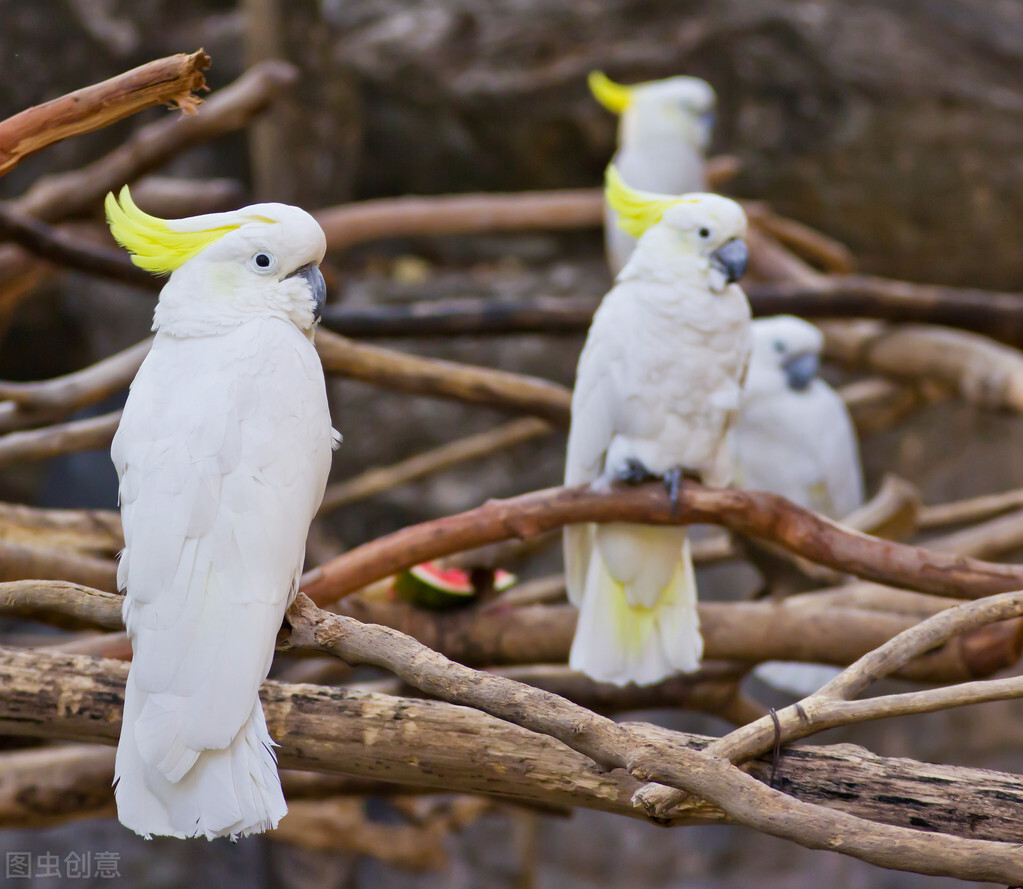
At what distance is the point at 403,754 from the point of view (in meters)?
1.45

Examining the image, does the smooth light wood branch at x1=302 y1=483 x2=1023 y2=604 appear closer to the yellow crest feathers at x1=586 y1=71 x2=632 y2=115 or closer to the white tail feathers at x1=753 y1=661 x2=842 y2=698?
the white tail feathers at x1=753 y1=661 x2=842 y2=698

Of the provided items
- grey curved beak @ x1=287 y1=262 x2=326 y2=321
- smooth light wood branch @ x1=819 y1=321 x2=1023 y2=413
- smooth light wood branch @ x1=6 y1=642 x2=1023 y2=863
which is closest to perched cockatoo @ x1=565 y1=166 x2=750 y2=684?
smooth light wood branch @ x1=6 y1=642 x2=1023 y2=863

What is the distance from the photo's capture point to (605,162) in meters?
5.05

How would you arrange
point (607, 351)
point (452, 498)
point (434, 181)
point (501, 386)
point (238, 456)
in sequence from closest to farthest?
point (238, 456) → point (607, 351) → point (501, 386) → point (452, 498) → point (434, 181)

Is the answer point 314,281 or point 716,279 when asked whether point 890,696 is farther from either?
point 716,279

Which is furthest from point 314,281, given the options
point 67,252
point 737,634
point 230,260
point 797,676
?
point 797,676

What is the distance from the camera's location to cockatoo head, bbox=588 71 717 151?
3.87 m

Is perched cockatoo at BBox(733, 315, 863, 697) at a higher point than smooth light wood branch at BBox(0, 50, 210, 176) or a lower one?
higher

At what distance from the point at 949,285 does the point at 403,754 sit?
4.32m

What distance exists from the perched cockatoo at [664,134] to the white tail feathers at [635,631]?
1.93 metres

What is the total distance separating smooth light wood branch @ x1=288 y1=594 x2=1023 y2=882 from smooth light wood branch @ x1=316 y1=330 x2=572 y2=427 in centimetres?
111

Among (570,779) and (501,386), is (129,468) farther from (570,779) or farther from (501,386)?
(501,386)

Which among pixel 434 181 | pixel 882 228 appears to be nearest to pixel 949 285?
pixel 882 228

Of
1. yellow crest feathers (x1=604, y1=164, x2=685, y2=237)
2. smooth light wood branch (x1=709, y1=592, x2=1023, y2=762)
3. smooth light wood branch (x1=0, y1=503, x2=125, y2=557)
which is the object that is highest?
yellow crest feathers (x1=604, y1=164, x2=685, y2=237)
